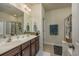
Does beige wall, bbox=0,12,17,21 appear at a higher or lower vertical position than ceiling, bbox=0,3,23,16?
lower

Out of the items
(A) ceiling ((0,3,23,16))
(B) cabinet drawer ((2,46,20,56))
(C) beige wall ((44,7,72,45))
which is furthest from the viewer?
(C) beige wall ((44,7,72,45))

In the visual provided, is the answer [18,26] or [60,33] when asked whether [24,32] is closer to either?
[18,26]

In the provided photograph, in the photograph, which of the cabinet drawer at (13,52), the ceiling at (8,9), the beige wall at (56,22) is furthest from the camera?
the beige wall at (56,22)

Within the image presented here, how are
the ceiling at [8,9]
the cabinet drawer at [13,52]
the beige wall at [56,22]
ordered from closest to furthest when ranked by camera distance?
the cabinet drawer at [13,52]
the ceiling at [8,9]
the beige wall at [56,22]

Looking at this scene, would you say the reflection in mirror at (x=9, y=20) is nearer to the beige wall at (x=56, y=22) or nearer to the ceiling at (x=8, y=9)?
the ceiling at (x=8, y=9)

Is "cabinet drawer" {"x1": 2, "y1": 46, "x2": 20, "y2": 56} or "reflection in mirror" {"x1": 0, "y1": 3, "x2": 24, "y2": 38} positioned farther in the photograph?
"reflection in mirror" {"x1": 0, "y1": 3, "x2": 24, "y2": 38}

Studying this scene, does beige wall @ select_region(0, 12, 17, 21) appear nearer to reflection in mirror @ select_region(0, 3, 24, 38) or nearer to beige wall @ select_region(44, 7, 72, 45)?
reflection in mirror @ select_region(0, 3, 24, 38)

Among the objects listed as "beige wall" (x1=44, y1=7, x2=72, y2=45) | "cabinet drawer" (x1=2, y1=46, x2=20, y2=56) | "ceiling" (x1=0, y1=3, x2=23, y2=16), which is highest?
"ceiling" (x1=0, y1=3, x2=23, y2=16)

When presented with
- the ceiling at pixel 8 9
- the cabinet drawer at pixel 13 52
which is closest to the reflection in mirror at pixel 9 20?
the ceiling at pixel 8 9

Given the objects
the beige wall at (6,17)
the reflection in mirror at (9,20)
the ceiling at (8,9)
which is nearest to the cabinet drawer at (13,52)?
the reflection in mirror at (9,20)

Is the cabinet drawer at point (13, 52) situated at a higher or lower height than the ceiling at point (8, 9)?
lower

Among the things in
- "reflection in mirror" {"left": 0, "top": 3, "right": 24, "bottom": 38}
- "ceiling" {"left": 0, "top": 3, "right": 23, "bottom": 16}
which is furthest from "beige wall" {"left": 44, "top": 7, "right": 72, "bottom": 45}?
"ceiling" {"left": 0, "top": 3, "right": 23, "bottom": 16}

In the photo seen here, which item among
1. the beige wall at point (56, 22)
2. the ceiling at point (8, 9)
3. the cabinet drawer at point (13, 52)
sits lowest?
the cabinet drawer at point (13, 52)

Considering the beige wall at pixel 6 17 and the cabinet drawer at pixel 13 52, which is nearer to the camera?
the cabinet drawer at pixel 13 52
